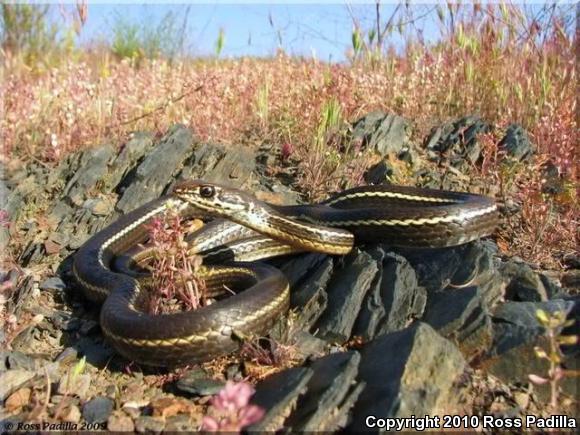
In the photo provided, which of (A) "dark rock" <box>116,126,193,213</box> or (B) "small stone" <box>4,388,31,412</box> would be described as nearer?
(B) "small stone" <box>4,388,31,412</box>

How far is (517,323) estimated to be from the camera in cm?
377

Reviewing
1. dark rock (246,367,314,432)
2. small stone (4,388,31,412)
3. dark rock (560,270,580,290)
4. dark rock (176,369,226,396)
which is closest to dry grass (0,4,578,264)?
dark rock (560,270,580,290)

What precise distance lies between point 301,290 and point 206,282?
2.72 feet

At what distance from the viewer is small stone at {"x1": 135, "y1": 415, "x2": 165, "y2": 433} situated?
11.0 feet

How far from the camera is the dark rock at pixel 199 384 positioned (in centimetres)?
362

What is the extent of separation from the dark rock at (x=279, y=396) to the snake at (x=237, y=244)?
0.52 metres

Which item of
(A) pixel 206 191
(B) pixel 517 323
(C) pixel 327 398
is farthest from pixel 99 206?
(B) pixel 517 323

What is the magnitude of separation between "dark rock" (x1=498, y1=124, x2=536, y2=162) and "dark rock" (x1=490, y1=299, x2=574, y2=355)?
3.16 m

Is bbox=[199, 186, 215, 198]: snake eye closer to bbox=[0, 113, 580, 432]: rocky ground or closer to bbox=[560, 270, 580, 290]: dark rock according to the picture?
bbox=[0, 113, 580, 432]: rocky ground

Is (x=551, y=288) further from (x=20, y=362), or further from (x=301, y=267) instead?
(x=20, y=362)

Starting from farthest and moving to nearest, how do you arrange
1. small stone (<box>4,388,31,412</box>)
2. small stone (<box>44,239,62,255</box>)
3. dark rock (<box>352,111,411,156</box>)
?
dark rock (<box>352,111,411,156</box>)
small stone (<box>44,239,62,255</box>)
small stone (<box>4,388,31,412</box>)

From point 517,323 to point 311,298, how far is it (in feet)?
5.00

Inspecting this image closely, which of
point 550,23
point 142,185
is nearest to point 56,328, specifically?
point 142,185

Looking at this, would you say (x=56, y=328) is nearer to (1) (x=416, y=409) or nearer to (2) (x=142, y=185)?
(2) (x=142, y=185)
